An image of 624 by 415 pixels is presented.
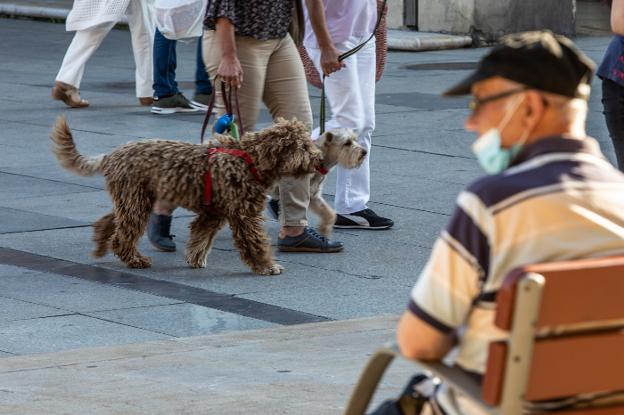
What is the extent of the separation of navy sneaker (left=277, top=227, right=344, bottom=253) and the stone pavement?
2.5 inches

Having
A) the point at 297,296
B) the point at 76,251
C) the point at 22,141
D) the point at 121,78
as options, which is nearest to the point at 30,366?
the point at 297,296

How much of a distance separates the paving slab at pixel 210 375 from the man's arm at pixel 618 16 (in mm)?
1729

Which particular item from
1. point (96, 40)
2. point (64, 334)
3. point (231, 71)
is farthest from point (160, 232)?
point (96, 40)

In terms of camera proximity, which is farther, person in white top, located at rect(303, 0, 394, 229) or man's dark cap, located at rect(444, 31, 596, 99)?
person in white top, located at rect(303, 0, 394, 229)

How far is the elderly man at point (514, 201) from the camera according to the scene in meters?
2.83

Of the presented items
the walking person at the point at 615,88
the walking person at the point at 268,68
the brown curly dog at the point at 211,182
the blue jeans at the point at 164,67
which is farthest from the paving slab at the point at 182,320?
the blue jeans at the point at 164,67

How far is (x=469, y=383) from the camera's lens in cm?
293

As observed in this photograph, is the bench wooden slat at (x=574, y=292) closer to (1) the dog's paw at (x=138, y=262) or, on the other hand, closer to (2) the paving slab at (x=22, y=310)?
(2) the paving slab at (x=22, y=310)

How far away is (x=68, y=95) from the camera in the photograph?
42.3 ft

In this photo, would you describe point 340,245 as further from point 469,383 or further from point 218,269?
point 469,383

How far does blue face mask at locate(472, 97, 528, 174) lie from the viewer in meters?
2.95

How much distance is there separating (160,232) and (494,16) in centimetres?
1235

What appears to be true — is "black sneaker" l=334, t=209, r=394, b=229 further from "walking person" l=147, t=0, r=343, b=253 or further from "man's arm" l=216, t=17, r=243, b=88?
"man's arm" l=216, t=17, r=243, b=88

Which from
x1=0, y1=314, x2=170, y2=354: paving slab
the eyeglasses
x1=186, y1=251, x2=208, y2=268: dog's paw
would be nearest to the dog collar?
x1=186, y1=251, x2=208, y2=268: dog's paw
